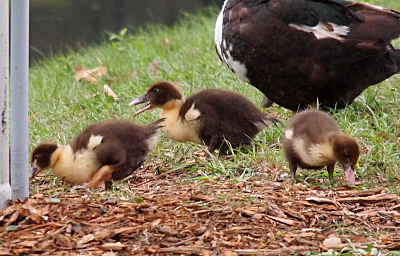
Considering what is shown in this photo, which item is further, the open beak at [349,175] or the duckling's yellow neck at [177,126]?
the duckling's yellow neck at [177,126]

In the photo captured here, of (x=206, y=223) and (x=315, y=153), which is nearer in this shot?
(x=206, y=223)

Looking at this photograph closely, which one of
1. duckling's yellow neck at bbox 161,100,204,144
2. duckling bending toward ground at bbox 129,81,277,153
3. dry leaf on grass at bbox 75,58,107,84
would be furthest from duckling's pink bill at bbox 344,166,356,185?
dry leaf on grass at bbox 75,58,107,84

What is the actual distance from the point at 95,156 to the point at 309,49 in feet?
7.05

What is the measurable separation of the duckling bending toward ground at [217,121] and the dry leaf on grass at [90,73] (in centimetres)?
336

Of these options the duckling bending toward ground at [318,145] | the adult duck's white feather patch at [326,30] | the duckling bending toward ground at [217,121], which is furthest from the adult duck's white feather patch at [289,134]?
the adult duck's white feather patch at [326,30]

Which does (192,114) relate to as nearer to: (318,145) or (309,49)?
(309,49)

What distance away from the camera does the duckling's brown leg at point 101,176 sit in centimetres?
502

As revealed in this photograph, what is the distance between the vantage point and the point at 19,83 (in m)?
3.99

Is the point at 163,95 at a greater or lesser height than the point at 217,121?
greater

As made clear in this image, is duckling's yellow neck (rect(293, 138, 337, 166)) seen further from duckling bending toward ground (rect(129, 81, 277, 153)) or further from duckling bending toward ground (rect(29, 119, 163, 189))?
duckling bending toward ground (rect(29, 119, 163, 189))

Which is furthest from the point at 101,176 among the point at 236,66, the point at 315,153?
the point at 236,66

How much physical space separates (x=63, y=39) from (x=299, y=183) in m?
10.5

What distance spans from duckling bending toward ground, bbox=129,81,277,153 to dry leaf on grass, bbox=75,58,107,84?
11.0 ft

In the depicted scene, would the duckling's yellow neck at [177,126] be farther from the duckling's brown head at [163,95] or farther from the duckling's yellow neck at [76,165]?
the duckling's yellow neck at [76,165]
